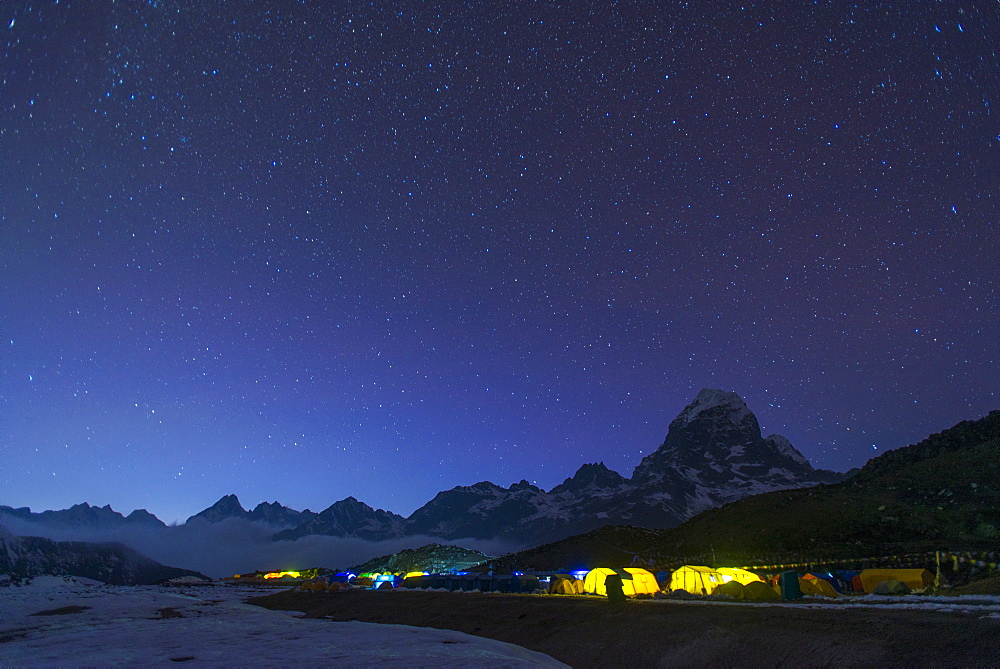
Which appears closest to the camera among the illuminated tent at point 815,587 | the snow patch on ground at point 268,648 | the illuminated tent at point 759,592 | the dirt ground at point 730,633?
the dirt ground at point 730,633

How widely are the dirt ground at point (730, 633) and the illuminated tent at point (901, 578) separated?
19.5 meters

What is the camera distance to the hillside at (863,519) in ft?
243

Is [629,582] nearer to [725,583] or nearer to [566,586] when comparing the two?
[566,586]

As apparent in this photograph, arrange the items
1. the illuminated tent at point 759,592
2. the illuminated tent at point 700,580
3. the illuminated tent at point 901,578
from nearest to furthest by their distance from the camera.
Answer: the illuminated tent at point 759,592 < the illuminated tent at point 901,578 < the illuminated tent at point 700,580

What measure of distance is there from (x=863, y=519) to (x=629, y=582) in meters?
56.4

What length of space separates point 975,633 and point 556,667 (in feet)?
47.5

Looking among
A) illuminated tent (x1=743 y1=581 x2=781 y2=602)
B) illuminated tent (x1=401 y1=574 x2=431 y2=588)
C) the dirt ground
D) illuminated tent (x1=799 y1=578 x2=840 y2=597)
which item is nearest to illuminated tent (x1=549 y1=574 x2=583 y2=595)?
the dirt ground

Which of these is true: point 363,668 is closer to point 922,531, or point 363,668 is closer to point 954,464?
point 922,531

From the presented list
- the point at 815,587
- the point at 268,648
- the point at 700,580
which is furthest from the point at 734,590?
the point at 268,648

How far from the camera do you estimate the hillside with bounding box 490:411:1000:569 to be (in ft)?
243

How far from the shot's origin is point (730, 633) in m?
22.4

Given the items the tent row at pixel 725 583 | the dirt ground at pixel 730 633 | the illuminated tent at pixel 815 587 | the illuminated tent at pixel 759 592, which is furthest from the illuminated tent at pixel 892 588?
the dirt ground at pixel 730 633

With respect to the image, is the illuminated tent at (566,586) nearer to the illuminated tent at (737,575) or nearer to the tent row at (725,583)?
the tent row at (725,583)

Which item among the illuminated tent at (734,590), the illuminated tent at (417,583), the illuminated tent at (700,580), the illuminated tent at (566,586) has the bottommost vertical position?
the illuminated tent at (417,583)
